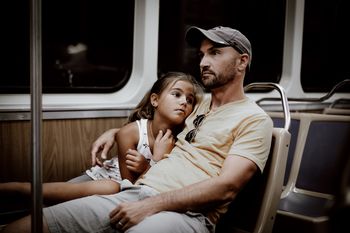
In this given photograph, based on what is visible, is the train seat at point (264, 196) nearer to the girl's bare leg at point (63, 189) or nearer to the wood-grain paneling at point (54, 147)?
the girl's bare leg at point (63, 189)

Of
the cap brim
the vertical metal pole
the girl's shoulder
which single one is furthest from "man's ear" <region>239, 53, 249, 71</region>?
the vertical metal pole

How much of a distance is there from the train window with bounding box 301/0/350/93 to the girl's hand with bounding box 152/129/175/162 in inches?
125

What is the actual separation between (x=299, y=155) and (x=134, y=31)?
4.93 feet

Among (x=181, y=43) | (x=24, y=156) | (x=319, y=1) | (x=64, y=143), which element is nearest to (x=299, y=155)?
(x=181, y=43)

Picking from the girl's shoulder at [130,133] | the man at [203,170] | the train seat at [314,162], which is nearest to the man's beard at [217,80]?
the man at [203,170]

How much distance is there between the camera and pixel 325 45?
5520 millimetres

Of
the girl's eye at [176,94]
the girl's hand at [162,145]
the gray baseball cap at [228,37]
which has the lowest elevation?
the girl's hand at [162,145]

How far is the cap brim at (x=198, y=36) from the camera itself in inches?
85.1

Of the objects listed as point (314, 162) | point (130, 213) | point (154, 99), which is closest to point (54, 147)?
point (154, 99)

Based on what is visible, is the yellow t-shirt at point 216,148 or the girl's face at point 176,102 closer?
the yellow t-shirt at point 216,148

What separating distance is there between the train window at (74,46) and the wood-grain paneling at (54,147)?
0.87 feet

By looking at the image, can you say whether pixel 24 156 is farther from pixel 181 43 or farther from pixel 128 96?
pixel 181 43

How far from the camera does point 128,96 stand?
3137mm

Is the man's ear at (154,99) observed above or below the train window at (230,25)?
below
